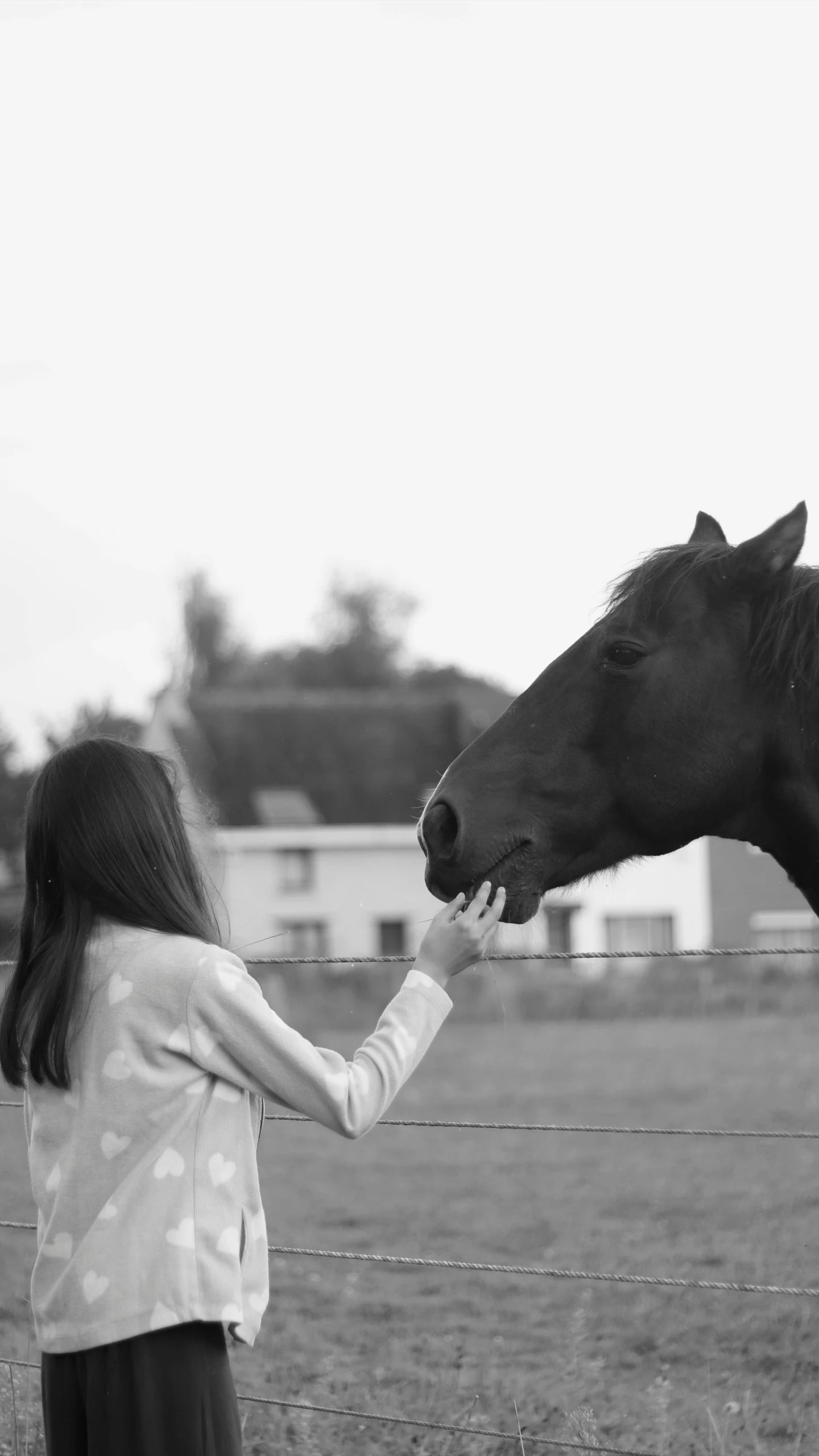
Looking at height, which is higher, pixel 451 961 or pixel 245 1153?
pixel 451 961

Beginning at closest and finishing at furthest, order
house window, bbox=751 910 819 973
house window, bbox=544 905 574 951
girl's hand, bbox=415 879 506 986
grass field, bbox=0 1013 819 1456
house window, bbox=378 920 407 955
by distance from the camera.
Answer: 1. girl's hand, bbox=415 879 506 986
2. grass field, bbox=0 1013 819 1456
3. house window, bbox=544 905 574 951
4. house window, bbox=378 920 407 955
5. house window, bbox=751 910 819 973

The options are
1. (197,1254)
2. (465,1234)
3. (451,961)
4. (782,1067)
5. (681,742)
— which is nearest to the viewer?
(197,1254)

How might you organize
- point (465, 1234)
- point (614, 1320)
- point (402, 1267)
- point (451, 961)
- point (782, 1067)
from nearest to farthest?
point (451, 961) → point (614, 1320) → point (402, 1267) → point (465, 1234) → point (782, 1067)

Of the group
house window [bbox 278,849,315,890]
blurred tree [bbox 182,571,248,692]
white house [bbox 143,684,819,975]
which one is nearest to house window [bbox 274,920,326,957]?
white house [bbox 143,684,819,975]

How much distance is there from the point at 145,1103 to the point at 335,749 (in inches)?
1349

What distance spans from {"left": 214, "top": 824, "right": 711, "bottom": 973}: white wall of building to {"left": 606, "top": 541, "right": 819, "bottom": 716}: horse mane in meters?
31.7

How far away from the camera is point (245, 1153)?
2137 mm

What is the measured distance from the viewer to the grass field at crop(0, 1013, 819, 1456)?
444 cm

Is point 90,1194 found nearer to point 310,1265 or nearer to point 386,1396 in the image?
point 386,1396

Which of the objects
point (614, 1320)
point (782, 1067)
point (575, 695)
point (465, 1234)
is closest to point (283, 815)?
point (782, 1067)

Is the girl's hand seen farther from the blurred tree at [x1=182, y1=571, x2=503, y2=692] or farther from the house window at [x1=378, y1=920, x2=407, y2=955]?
the blurred tree at [x1=182, y1=571, x2=503, y2=692]

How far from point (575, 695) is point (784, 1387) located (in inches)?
135

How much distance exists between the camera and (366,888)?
117 feet

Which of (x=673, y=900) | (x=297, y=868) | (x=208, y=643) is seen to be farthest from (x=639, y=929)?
(x=208, y=643)
